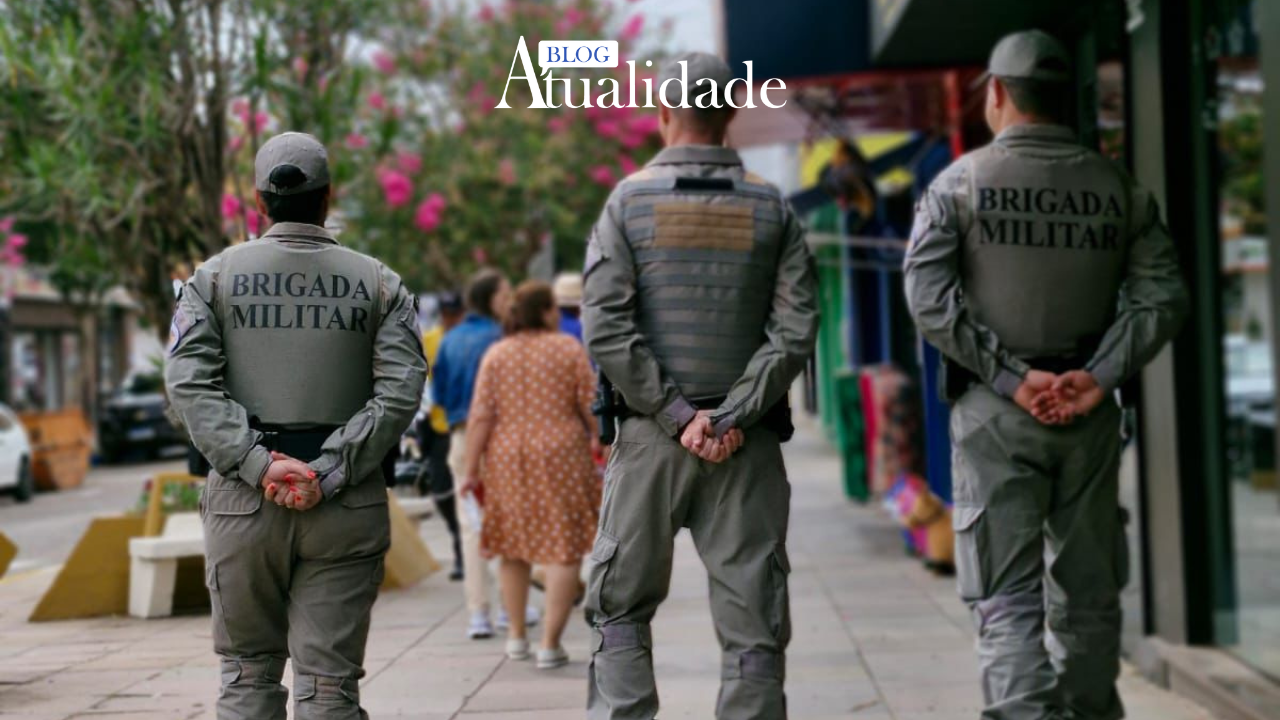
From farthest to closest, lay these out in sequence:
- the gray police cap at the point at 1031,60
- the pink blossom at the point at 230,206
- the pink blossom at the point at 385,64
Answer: the pink blossom at the point at 385,64 → the pink blossom at the point at 230,206 → the gray police cap at the point at 1031,60

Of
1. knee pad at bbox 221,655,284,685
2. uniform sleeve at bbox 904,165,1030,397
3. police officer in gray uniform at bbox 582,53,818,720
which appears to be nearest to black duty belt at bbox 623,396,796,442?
police officer in gray uniform at bbox 582,53,818,720

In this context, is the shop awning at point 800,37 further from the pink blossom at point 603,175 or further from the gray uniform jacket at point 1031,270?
the pink blossom at point 603,175

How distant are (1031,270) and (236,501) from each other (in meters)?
2.33

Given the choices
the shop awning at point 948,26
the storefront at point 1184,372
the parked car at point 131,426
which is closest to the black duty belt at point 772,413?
the storefront at point 1184,372

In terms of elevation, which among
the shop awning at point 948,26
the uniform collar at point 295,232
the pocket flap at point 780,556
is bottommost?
the pocket flap at point 780,556

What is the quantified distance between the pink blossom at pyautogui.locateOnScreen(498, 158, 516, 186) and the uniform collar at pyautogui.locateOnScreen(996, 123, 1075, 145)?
19.5m

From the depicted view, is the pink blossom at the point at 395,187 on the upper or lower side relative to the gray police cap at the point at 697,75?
upper

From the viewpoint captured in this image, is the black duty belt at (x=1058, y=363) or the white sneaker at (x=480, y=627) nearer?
the black duty belt at (x=1058, y=363)

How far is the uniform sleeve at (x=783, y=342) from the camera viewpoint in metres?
4.73

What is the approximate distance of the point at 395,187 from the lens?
23359mm

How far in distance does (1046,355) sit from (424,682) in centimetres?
326

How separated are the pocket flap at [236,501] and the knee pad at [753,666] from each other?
4.29ft

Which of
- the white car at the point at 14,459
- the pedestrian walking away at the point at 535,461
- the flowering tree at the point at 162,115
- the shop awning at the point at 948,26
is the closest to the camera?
the pedestrian walking away at the point at 535,461

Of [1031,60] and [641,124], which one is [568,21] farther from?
[1031,60]
